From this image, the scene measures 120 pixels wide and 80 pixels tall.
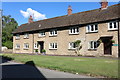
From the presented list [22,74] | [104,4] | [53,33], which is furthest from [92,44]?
[22,74]

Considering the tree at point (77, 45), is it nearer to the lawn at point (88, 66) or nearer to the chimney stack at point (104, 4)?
the chimney stack at point (104, 4)

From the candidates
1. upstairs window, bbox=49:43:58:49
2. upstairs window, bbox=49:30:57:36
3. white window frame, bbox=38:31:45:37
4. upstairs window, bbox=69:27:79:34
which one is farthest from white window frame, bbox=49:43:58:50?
upstairs window, bbox=69:27:79:34

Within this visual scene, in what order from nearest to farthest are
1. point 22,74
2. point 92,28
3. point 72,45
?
point 22,74 → point 92,28 → point 72,45

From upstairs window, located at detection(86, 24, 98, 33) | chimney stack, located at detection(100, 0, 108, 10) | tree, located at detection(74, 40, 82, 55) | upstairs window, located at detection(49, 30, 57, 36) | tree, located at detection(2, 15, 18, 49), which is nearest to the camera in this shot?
upstairs window, located at detection(86, 24, 98, 33)

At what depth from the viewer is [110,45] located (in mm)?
19734

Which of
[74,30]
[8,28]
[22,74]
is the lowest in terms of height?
[22,74]

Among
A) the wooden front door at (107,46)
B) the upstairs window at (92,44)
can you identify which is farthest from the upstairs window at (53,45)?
the wooden front door at (107,46)

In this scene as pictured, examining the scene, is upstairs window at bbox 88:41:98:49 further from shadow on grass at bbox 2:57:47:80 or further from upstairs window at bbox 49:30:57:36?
shadow on grass at bbox 2:57:47:80

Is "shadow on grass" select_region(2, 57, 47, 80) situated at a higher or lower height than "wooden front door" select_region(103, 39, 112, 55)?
lower

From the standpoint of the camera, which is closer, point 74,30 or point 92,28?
point 92,28

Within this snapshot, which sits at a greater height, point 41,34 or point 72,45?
point 41,34

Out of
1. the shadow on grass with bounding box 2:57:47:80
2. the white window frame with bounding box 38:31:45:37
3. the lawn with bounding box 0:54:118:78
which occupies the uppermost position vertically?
the white window frame with bounding box 38:31:45:37

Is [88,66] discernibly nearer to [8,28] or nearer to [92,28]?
[92,28]

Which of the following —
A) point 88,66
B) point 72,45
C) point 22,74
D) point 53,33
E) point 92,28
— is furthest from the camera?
point 53,33
